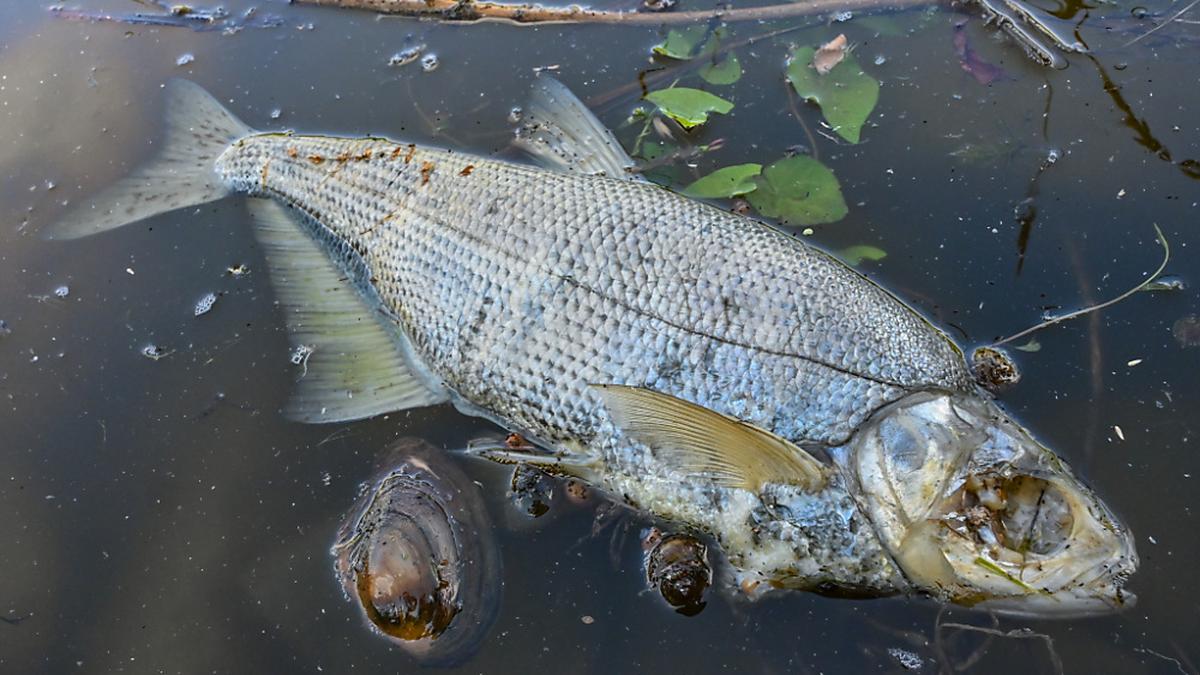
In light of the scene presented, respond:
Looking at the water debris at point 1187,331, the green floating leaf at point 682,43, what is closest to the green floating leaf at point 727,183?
the green floating leaf at point 682,43

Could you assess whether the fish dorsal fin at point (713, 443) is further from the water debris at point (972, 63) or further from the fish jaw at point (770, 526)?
the water debris at point (972, 63)

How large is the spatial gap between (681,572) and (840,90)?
2213mm

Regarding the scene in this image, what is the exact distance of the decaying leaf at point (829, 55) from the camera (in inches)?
143

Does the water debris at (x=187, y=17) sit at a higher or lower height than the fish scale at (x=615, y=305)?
higher

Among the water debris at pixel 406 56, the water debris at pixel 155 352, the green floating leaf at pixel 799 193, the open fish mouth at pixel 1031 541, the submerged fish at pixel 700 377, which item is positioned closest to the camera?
the open fish mouth at pixel 1031 541

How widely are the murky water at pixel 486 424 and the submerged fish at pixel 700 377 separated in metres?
0.18

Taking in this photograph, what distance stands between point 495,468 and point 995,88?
2.65 metres

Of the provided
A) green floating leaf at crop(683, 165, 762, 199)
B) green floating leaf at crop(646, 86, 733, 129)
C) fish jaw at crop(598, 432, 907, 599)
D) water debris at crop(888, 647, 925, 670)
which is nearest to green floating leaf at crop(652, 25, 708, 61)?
green floating leaf at crop(646, 86, 733, 129)

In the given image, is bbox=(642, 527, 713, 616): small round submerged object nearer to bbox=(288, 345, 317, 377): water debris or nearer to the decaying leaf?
bbox=(288, 345, 317, 377): water debris

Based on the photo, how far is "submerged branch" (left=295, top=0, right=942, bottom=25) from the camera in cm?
384

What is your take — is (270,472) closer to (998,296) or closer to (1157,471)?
(998,296)

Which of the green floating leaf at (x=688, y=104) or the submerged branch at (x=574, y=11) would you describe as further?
the submerged branch at (x=574, y=11)

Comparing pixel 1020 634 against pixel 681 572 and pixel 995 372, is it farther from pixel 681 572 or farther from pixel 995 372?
pixel 681 572

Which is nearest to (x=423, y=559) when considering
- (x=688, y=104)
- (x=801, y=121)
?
(x=688, y=104)
